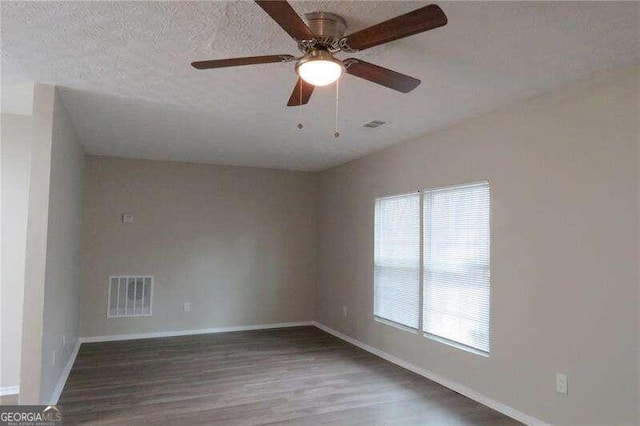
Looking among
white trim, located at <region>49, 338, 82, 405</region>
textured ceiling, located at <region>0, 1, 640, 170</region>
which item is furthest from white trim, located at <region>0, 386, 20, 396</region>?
textured ceiling, located at <region>0, 1, 640, 170</region>

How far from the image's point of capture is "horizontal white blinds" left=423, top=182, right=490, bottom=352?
11.4ft

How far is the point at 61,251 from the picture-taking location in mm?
3514

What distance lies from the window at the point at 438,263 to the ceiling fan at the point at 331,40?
1.85m

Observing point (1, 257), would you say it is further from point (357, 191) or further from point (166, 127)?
point (357, 191)

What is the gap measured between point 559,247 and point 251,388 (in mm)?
2788

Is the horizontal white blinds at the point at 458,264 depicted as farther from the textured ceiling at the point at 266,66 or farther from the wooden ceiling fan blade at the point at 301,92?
the wooden ceiling fan blade at the point at 301,92

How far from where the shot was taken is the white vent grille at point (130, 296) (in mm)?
5377

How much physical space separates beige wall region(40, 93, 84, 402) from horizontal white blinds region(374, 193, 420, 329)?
10.6 feet

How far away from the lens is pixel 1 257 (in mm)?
3643

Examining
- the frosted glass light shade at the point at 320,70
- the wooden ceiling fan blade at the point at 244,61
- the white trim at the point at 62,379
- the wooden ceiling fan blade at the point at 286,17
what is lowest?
the white trim at the point at 62,379

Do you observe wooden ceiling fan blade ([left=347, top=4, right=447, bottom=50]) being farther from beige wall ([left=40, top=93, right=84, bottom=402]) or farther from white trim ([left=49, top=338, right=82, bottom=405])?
white trim ([left=49, top=338, right=82, bottom=405])

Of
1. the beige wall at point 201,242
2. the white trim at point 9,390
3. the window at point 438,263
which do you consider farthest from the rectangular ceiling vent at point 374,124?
the white trim at point 9,390

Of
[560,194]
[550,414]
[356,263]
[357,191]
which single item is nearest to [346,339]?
[356,263]

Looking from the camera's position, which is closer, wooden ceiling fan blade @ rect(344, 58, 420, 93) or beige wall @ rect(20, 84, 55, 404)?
wooden ceiling fan blade @ rect(344, 58, 420, 93)
